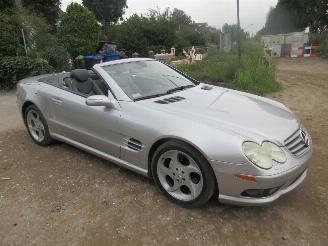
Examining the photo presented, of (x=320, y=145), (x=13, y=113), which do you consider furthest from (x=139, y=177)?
(x=13, y=113)

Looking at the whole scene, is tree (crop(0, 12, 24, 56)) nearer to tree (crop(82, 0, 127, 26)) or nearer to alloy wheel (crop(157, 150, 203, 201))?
alloy wheel (crop(157, 150, 203, 201))

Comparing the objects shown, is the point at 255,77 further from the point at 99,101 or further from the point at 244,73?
the point at 99,101

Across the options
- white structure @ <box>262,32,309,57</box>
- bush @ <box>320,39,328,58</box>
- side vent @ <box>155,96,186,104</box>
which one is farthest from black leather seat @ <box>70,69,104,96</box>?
white structure @ <box>262,32,309,57</box>

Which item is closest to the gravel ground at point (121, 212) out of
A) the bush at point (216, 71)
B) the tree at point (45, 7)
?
the bush at point (216, 71)

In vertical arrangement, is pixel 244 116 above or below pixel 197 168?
above

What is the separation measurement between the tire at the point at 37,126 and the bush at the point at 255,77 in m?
5.28

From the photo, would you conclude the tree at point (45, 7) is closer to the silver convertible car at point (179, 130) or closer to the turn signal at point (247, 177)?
the silver convertible car at point (179, 130)

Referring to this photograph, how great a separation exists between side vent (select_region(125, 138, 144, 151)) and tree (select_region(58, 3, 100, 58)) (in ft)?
42.5

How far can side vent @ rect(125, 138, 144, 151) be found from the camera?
359cm

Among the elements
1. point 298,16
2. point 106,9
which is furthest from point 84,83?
point 298,16

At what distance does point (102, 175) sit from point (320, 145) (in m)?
A: 3.14

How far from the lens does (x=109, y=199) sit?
12.0 feet

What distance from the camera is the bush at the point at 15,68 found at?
10.1m

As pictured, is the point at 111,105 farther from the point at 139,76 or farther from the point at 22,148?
the point at 22,148
